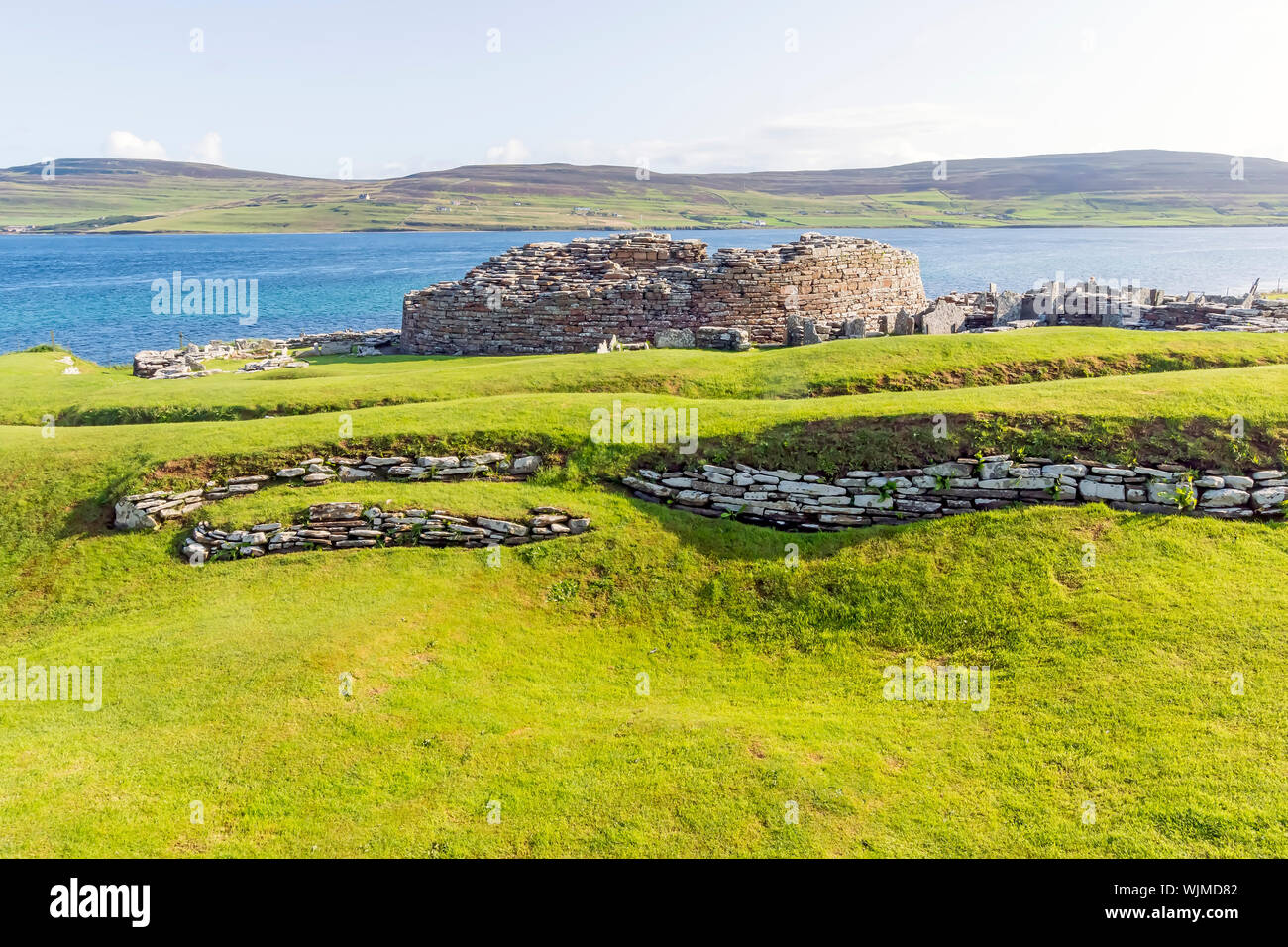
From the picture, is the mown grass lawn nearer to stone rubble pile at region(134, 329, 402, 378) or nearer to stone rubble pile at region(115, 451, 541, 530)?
stone rubble pile at region(115, 451, 541, 530)

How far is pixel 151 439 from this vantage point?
18.7 metres

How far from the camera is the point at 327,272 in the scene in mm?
124062

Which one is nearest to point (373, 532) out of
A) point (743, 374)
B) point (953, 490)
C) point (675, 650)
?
point (675, 650)

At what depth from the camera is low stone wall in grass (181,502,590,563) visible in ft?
51.5

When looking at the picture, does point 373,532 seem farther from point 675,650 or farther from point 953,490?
point 953,490

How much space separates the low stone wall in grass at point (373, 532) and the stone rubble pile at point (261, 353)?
19334 millimetres

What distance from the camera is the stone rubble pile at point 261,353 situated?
117 ft

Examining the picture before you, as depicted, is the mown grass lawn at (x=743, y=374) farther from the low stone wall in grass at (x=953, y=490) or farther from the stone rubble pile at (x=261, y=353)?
the stone rubble pile at (x=261, y=353)

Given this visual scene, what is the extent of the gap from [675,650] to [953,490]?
21.7ft

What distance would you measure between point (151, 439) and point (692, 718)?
1529 centimetres

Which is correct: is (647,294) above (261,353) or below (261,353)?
above

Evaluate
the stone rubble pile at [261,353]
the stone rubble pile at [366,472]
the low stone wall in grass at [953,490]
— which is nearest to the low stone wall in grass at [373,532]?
the stone rubble pile at [366,472]
